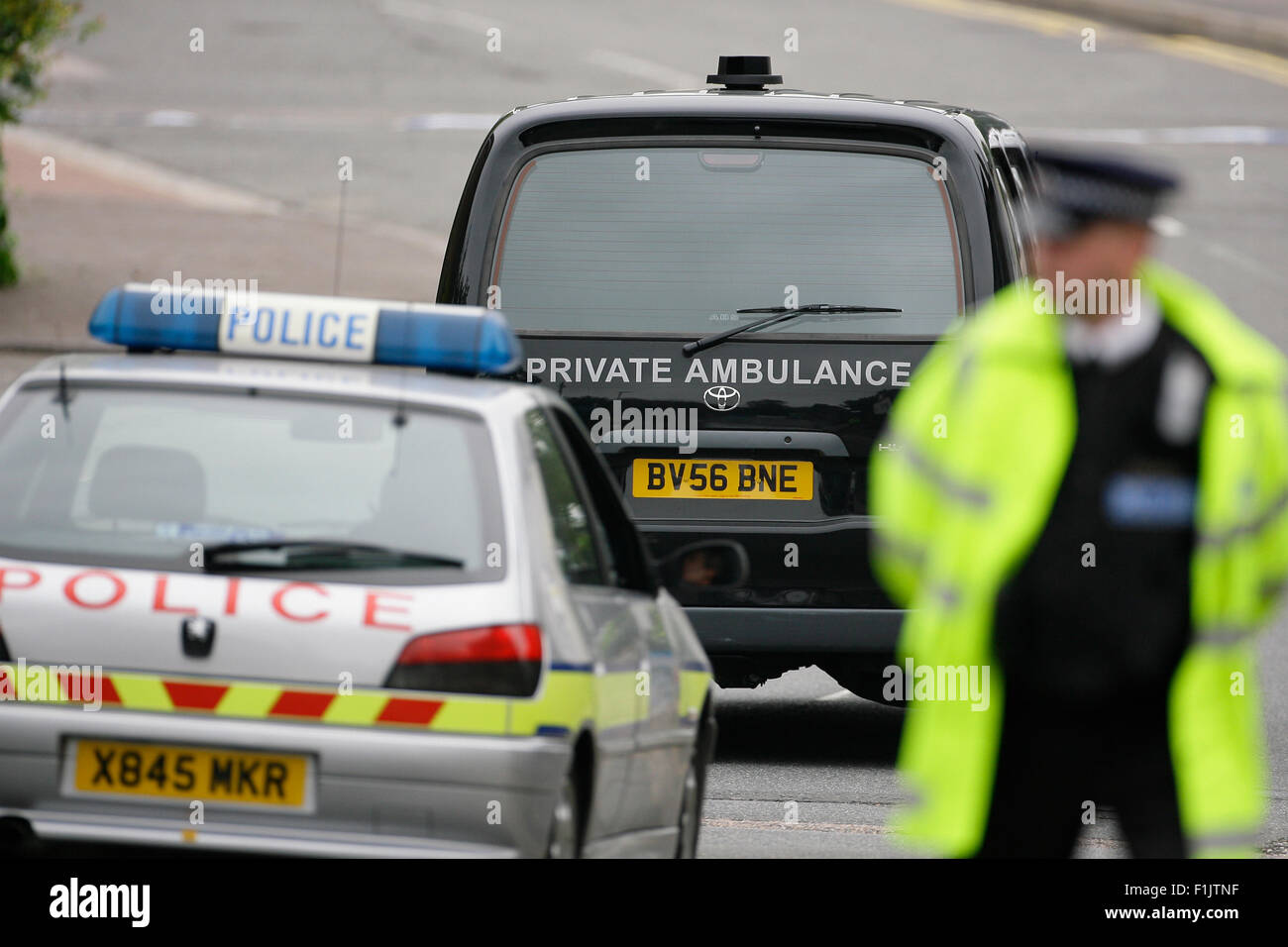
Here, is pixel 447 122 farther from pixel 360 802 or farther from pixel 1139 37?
pixel 360 802

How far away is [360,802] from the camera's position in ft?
16.0

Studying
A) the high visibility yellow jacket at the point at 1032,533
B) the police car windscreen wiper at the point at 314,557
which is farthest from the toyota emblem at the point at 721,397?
the high visibility yellow jacket at the point at 1032,533

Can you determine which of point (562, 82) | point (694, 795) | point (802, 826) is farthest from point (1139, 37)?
point (694, 795)

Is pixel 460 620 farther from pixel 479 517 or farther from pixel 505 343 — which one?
pixel 505 343

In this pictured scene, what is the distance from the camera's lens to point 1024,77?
30.5 metres

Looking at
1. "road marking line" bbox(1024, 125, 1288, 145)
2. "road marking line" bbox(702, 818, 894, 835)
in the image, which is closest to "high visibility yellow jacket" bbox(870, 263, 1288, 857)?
"road marking line" bbox(702, 818, 894, 835)

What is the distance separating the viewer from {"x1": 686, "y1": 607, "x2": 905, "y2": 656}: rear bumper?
7.85m

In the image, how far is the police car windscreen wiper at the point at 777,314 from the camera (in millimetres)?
7809

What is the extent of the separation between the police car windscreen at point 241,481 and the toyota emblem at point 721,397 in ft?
8.33

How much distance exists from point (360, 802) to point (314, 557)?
0.56 m

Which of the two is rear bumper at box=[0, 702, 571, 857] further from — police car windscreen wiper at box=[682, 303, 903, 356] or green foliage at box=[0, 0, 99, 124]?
green foliage at box=[0, 0, 99, 124]

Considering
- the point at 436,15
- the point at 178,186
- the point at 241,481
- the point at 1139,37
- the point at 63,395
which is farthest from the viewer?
the point at 436,15

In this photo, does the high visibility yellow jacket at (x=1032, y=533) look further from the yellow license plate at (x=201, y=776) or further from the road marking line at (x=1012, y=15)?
the road marking line at (x=1012, y=15)

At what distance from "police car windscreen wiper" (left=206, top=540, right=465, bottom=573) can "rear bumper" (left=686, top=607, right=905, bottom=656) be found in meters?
2.84
